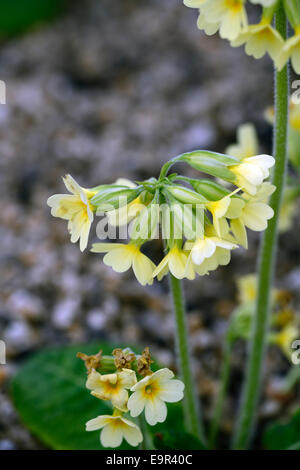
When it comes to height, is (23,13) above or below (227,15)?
above

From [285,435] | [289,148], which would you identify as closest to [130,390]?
[285,435]

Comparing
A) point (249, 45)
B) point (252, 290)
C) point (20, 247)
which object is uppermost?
point (249, 45)

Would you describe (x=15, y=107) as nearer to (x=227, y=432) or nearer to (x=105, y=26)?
(x=105, y=26)

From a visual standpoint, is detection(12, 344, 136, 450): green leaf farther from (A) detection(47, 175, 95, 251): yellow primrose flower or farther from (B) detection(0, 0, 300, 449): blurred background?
(A) detection(47, 175, 95, 251): yellow primrose flower

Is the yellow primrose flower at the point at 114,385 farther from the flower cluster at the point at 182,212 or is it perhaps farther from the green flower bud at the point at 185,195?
the green flower bud at the point at 185,195

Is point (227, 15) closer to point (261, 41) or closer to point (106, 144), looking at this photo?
point (261, 41)
